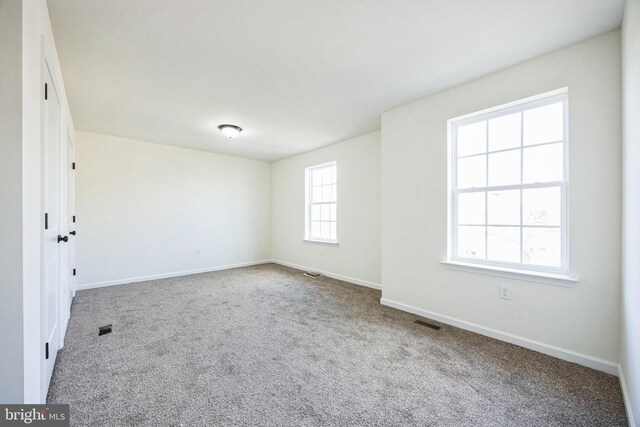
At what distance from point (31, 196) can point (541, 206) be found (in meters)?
3.52

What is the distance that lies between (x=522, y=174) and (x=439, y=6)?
64.4 inches

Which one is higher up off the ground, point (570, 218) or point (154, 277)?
point (570, 218)

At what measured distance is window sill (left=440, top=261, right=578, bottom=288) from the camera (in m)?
2.12

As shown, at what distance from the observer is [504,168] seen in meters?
2.56

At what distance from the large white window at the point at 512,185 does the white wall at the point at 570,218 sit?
12 centimetres

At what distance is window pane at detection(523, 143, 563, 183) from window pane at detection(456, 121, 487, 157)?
40 cm

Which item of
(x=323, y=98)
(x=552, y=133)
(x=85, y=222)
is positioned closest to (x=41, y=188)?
(x=323, y=98)

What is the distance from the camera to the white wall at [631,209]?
Result: 1447 millimetres

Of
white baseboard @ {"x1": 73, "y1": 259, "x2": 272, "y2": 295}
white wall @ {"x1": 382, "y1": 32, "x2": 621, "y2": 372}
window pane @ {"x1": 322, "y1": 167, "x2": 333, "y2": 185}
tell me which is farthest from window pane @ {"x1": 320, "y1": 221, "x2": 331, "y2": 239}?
white wall @ {"x1": 382, "y1": 32, "x2": 621, "y2": 372}

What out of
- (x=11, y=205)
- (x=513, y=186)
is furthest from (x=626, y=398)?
(x=11, y=205)

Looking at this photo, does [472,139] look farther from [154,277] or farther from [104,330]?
[154,277]

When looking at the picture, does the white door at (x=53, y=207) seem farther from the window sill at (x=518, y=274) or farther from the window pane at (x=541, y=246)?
the window pane at (x=541, y=246)

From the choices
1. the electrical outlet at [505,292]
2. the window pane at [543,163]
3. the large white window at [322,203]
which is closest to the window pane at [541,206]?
the window pane at [543,163]

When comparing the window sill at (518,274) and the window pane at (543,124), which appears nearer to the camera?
the window sill at (518,274)
